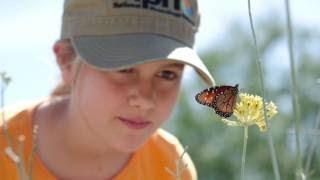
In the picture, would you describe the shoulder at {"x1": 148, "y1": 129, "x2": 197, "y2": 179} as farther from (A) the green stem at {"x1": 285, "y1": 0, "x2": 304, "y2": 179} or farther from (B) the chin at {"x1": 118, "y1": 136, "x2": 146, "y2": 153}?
(A) the green stem at {"x1": 285, "y1": 0, "x2": 304, "y2": 179}

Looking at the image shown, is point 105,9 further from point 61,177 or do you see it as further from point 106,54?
point 61,177

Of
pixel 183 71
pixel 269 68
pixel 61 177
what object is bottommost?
pixel 61 177

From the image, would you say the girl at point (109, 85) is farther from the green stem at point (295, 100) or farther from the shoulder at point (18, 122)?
the green stem at point (295, 100)

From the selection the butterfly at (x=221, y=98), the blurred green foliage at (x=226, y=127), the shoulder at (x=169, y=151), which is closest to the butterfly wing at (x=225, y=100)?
the butterfly at (x=221, y=98)

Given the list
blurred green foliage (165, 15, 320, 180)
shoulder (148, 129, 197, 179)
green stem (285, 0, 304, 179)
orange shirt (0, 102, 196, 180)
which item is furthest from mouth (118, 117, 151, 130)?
blurred green foliage (165, 15, 320, 180)

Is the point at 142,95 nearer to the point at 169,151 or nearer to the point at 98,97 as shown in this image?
the point at 98,97

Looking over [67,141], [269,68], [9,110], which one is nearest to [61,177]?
[67,141]
